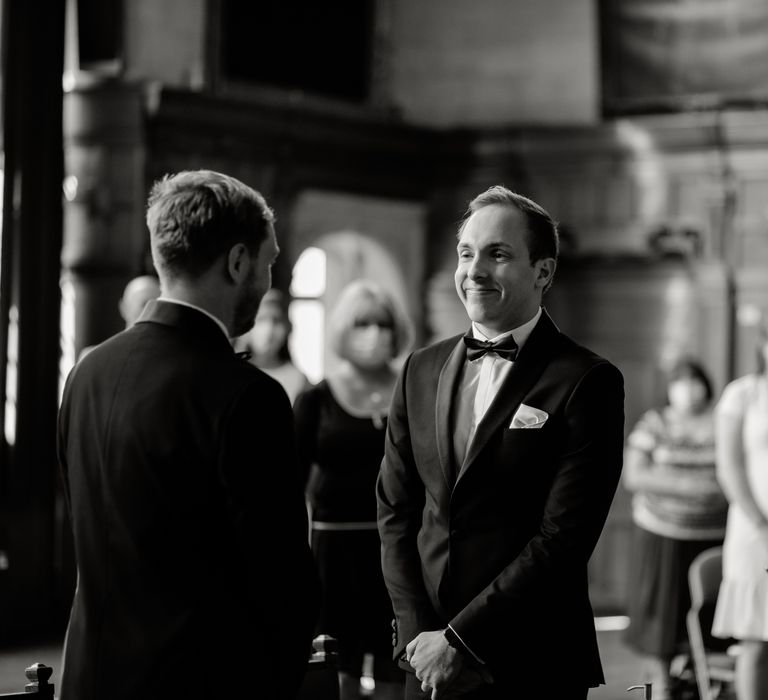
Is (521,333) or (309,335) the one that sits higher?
(309,335)

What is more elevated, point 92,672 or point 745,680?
point 92,672

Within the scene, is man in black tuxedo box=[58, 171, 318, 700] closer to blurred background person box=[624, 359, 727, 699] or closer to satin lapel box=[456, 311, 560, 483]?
satin lapel box=[456, 311, 560, 483]

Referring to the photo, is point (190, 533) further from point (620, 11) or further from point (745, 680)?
point (620, 11)

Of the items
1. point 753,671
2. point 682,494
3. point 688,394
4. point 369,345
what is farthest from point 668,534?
point 369,345

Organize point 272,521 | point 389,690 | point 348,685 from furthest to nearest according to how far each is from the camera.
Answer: point 348,685, point 389,690, point 272,521

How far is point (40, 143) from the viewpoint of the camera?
6.75m

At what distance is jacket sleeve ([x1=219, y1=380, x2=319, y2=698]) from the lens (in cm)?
182

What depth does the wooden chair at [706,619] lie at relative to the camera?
458cm

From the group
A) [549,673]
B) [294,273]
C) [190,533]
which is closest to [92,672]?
[190,533]

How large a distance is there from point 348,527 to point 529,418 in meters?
1.92

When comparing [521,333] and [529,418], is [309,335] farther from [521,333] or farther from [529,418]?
[529,418]

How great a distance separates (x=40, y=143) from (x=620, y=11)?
393cm

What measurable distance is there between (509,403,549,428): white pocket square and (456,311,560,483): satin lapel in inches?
0.8

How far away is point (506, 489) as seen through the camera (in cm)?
233
